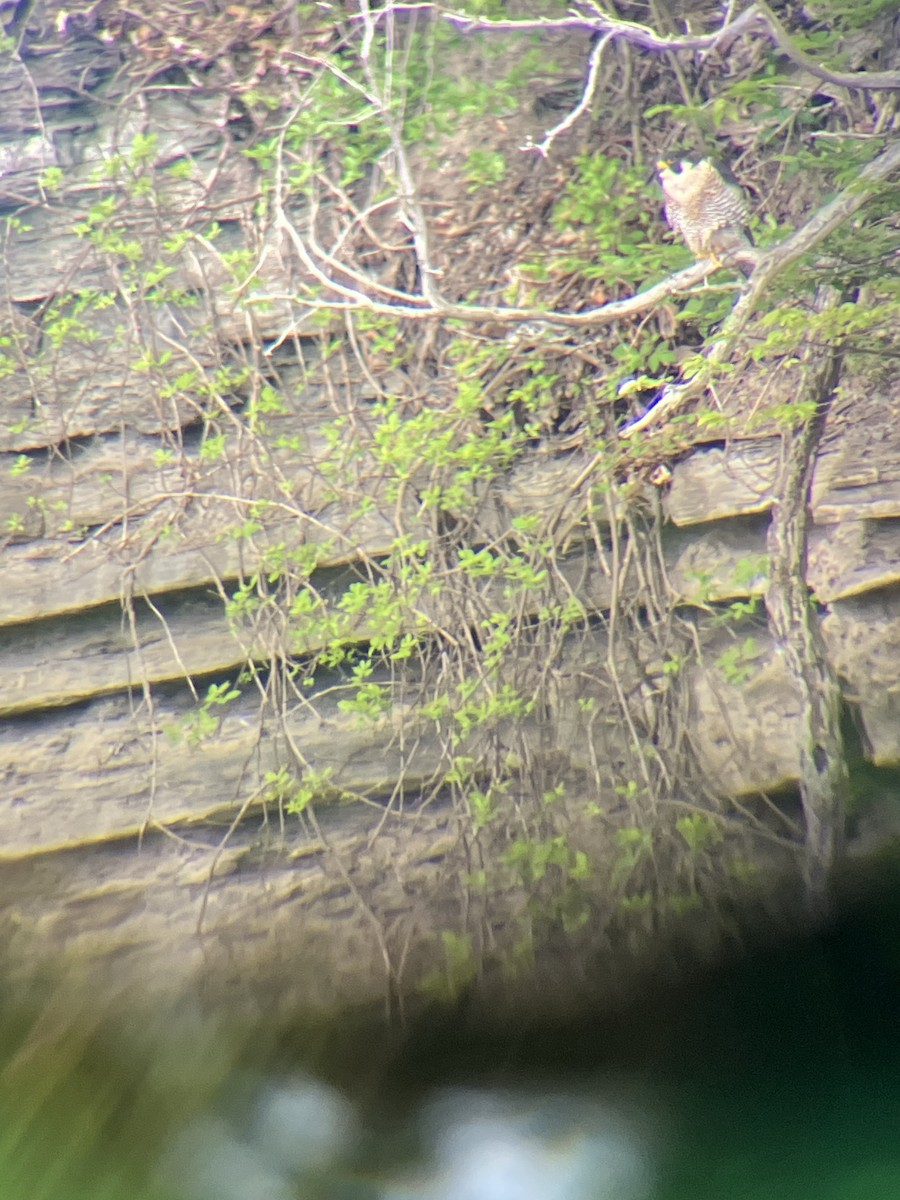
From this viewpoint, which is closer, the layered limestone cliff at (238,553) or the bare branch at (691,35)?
the bare branch at (691,35)

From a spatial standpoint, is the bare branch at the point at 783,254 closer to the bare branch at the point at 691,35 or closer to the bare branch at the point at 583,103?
the bare branch at the point at 691,35

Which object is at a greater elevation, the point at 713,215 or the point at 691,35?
the point at 691,35

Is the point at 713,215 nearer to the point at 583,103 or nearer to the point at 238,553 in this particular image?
the point at 583,103

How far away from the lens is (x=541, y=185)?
1.02 metres

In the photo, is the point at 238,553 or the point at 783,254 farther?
the point at 238,553

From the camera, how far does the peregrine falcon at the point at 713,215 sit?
0.92 meters

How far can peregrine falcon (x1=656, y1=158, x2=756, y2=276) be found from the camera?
925 millimetres

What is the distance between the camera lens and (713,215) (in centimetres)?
93

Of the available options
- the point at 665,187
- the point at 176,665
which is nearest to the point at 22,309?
the point at 176,665

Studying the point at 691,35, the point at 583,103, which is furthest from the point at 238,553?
the point at 691,35

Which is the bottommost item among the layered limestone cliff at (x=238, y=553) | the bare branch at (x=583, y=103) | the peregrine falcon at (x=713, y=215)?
the layered limestone cliff at (x=238, y=553)

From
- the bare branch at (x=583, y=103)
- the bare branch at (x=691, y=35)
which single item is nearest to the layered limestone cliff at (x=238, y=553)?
the bare branch at (x=583, y=103)

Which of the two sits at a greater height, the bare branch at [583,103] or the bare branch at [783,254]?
the bare branch at [583,103]

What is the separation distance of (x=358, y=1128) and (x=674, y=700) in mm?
499
